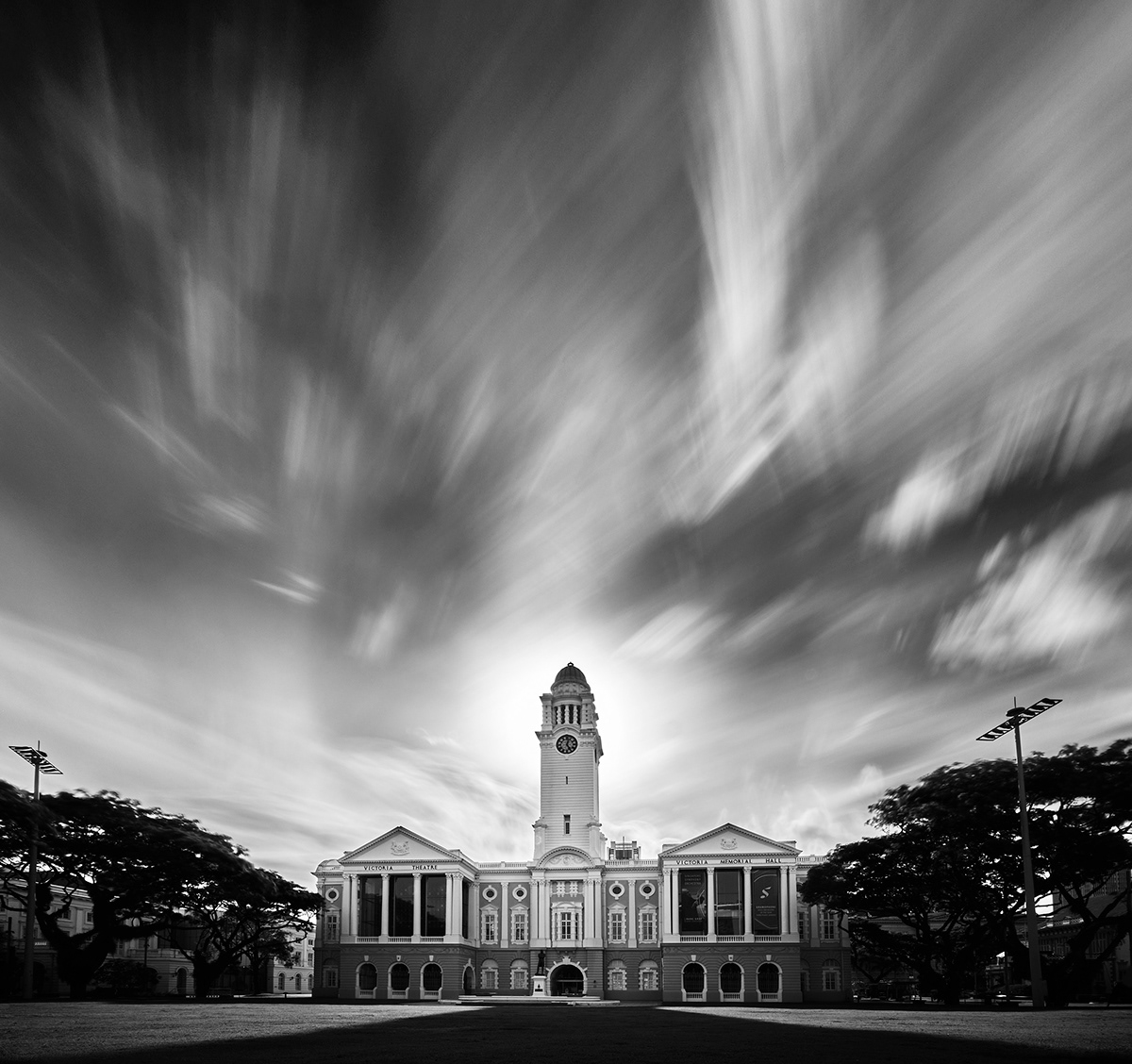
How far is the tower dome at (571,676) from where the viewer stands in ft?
297

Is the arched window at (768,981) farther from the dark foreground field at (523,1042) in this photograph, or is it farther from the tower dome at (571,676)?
the dark foreground field at (523,1042)

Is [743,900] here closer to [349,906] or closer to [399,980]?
[399,980]

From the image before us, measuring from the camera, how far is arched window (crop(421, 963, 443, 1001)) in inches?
3073

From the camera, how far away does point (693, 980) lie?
77375mm

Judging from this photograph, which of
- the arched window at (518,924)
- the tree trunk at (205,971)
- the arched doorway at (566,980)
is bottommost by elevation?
the arched doorway at (566,980)

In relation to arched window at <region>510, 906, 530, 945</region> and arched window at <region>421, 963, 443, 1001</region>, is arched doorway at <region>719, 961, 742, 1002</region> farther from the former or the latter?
arched window at <region>421, 963, 443, 1001</region>

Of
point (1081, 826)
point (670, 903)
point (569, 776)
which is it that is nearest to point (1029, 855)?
point (1081, 826)

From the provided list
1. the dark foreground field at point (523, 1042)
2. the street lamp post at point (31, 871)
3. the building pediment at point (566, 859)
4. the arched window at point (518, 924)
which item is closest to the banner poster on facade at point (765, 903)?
the building pediment at point (566, 859)

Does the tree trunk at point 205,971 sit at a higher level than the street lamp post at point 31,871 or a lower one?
lower

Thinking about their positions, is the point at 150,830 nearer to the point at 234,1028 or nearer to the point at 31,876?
the point at 31,876

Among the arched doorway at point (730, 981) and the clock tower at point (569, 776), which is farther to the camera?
the clock tower at point (569, 776)

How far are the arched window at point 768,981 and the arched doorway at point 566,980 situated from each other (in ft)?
43.3

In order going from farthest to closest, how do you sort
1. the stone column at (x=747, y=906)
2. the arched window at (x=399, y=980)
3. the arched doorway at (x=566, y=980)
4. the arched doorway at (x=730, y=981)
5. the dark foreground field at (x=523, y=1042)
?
1. the arched doorway at (x=566, y=980)
2. the arched window at (x=399, y=980)
3. the stone column at (x=747, y=906)
4. the arched doorway at (x=730, y=981)
5. the dark foreground field at (x=523, y=1042)

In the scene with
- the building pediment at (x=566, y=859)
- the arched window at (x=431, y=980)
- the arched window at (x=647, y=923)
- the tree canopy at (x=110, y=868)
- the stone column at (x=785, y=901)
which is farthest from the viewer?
the building pediment at (x=566, y=859)
